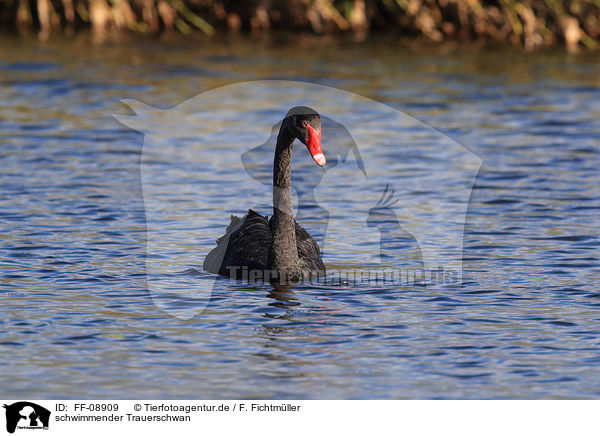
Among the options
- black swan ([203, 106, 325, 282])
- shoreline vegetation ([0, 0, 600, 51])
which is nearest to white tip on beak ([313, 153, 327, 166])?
black swan ([203, 106, 325, 282])

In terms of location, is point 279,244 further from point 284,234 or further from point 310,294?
point 310,294

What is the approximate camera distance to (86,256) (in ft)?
34.5

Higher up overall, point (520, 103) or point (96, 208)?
point (520, 103)

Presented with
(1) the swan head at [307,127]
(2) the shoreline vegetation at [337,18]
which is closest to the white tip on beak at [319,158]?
(1) the swan head at [307,127]

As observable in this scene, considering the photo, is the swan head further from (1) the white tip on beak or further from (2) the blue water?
(2) the blue water

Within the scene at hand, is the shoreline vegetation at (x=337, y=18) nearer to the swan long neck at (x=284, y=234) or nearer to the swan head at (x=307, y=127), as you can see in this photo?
the swan long neck at (x=284, y=234)

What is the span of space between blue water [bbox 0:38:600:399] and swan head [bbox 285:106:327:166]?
1184mm

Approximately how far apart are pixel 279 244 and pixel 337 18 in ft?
48.4

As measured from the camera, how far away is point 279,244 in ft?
32.2

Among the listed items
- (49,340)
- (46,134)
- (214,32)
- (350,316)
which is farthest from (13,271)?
(214,32)

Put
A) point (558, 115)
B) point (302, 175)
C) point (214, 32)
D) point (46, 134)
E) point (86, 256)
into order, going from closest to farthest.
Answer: point (86, 256) < point (302, 175) < point (46, 134) < point (558, 115) < point (214, 32)

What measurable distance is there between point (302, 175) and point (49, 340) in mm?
6697

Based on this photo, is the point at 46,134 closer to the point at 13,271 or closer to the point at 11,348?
the point at 13,271

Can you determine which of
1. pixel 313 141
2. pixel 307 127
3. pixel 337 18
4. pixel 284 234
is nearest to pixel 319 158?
pixel 313 141
